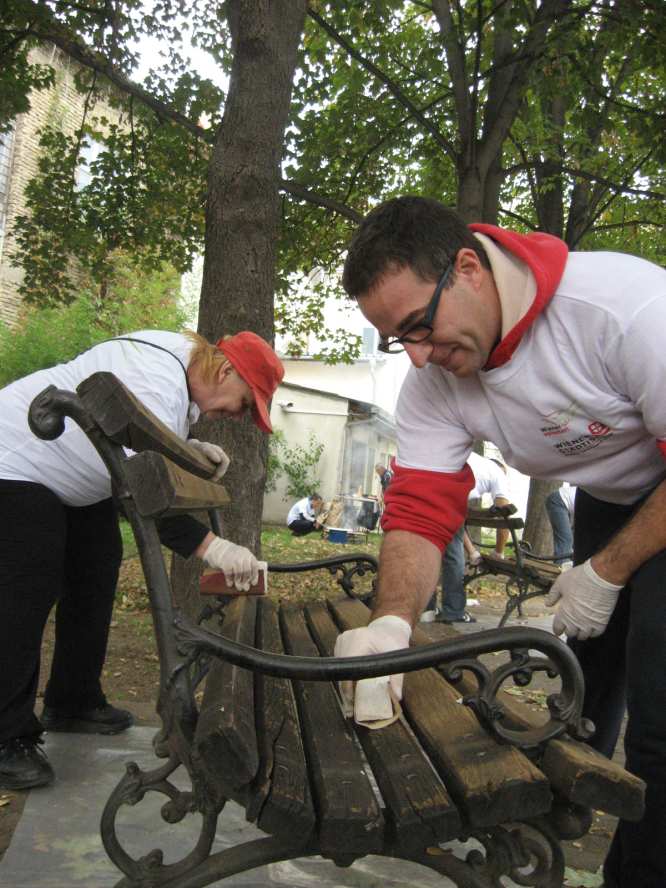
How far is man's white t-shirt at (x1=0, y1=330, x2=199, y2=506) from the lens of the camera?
2.56m

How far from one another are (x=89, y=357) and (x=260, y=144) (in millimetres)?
2567

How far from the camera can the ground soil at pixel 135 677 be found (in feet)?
8.16

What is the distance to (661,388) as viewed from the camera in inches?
65.7

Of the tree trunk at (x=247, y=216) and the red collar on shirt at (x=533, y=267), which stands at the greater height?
the tree trunk at (x=247, y=216)

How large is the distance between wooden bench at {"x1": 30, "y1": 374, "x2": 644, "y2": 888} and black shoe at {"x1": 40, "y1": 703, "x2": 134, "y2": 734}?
138 centimetres

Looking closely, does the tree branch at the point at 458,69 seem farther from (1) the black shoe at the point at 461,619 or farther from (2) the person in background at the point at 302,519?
(2) the person in background at the point at 302,519

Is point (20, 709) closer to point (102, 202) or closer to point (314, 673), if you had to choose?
point (314, 673)

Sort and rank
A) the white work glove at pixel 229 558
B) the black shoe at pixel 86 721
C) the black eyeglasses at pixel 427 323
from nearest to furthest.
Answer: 1. the black eyeglasses at pixel 427 323
2. the white work glove at pixel 229 558
3. the black shoe at pixel 86 721

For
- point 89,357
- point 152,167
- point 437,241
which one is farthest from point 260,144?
point 152,167

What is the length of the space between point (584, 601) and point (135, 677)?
10.3ft

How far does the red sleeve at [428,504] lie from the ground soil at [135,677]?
105cm

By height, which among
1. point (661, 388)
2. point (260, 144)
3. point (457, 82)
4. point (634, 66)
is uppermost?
point (634, 66)

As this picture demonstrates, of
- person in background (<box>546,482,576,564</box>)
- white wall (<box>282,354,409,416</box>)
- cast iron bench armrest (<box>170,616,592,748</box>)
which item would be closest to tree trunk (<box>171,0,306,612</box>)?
cast iron bench armrest (<box>170,616,592,748</box>)

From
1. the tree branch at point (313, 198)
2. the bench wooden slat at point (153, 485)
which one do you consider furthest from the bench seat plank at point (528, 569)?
the bench wooden slat at point (153, 485)
